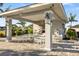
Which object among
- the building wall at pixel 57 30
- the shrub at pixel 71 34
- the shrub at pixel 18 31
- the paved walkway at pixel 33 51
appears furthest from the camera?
the shrub at pixel 71 34

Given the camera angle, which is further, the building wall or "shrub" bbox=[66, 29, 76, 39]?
"shrub" bbox=[66, 29, 76, 39]

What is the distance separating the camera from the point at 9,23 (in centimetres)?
1413

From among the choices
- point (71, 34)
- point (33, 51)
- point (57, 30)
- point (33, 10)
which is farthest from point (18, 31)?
point (33, 51)

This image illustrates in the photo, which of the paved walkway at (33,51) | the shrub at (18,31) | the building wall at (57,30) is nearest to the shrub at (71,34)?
the building wall at (57,30)

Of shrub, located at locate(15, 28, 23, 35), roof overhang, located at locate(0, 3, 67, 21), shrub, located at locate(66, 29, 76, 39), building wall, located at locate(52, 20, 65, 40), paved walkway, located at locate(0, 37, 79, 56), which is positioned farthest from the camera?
shrub, located at locate(66, 29, 76, 39)

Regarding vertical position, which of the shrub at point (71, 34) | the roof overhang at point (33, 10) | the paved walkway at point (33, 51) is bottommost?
the paved walkway at point (33, 51)

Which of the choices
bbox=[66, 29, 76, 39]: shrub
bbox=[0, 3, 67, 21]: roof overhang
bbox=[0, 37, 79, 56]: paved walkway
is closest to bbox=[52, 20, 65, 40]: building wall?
bbox=[66, 29, 76, 39]: shrub

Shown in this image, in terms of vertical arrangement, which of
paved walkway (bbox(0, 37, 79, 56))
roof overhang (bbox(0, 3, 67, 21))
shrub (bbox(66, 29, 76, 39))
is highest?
roof overhang (bbox(0, 3, 67, 21))

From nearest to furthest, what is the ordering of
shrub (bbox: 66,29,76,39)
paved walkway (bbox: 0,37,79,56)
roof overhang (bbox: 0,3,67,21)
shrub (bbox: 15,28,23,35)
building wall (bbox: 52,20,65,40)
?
paved walkway (bbox: 0,37,79,56)
roof overhang (bbox: 0,3,67,21)
shrub (bbox: 15,28,23,35)
building wall (bbox: 52,20,65,40)
shrub (bbox: 66,29,76,39)

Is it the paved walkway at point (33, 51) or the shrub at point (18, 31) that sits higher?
the shrub at point (18, 31)

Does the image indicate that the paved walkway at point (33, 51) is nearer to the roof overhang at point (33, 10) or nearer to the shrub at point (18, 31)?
the roof overhang at point (33, 10)

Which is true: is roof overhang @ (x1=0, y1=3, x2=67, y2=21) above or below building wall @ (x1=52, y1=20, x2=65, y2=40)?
above

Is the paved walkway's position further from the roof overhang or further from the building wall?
the building wall

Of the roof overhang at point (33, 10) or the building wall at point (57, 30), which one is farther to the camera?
the building wall at point (57, 30)
